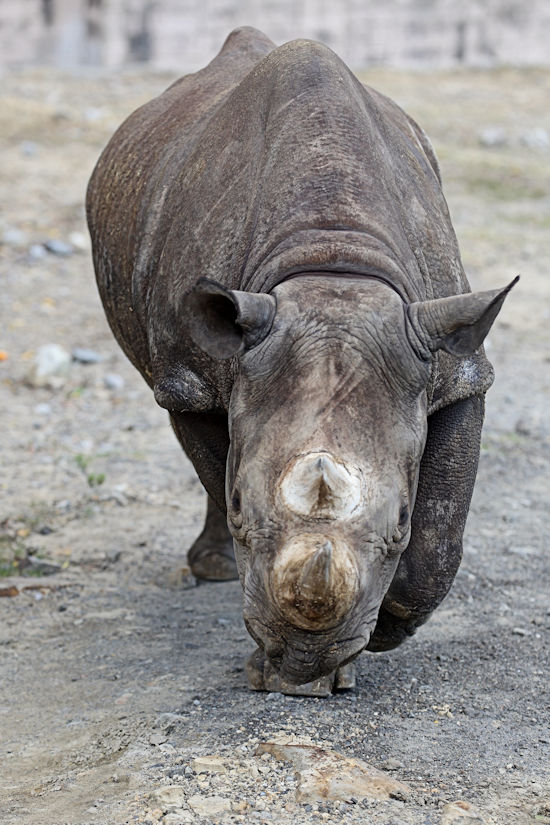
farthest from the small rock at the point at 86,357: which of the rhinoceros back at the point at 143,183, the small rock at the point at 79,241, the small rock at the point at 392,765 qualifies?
the small rock at the point at 392,765

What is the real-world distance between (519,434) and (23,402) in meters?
3.54

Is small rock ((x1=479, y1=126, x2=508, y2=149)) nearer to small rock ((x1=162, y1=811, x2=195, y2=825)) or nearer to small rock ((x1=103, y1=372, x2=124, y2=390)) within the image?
small rock ((x1=103, y1=372, x2=124, y2=390))

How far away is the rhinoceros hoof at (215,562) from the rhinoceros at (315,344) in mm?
1175

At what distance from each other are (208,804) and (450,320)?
5.05 feet

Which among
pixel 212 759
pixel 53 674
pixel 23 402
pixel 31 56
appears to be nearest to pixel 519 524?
pixel 53 674

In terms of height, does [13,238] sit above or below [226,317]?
below

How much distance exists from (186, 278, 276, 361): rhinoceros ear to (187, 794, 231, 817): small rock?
4.18 ft

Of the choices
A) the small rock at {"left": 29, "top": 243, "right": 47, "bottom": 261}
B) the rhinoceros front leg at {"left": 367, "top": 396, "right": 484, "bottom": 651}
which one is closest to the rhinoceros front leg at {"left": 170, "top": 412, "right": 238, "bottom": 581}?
the rhinoceros front leg at {"left": 367, "top": 396, "right": 484, "bottom": 651}

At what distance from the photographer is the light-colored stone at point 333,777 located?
3662 millimetres

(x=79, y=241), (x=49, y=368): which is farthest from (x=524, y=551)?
(x=79, y=241)

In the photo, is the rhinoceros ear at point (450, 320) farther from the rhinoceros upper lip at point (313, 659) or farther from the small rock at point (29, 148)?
the small rock at point (29, 148)

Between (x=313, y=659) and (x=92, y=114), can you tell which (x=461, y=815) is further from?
(x=92, y=114)

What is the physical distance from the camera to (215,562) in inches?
242

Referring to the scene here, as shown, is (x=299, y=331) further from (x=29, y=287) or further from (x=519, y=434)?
(x=29, y=287)
